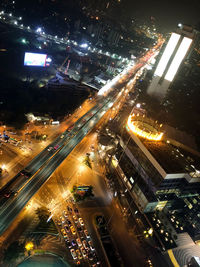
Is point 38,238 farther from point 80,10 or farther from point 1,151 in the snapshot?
point 80,10

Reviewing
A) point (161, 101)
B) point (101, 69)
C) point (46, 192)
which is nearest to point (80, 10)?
point (101, 69)

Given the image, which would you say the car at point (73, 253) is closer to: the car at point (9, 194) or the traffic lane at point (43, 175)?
the traffic lane at point (43, 175)

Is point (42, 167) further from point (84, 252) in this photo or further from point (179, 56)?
point (179, 56)

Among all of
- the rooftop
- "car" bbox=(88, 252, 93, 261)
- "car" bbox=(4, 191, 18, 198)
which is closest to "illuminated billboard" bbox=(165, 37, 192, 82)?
the rooftop

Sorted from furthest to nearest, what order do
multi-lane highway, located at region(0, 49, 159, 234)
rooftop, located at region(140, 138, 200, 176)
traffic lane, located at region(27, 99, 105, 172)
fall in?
traffic lane, located at region(27, 99, 105, 172) → rooftop, located at region(140, 138, 200, 176) → multi-lane highway, located at region(0, 49, 159, 234)

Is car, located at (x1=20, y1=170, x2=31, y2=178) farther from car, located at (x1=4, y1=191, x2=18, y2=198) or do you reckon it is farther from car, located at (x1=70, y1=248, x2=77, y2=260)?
car, located at (x1=70, y1=248, x2=77, y2=260)

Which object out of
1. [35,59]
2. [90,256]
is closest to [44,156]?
[90,256]
